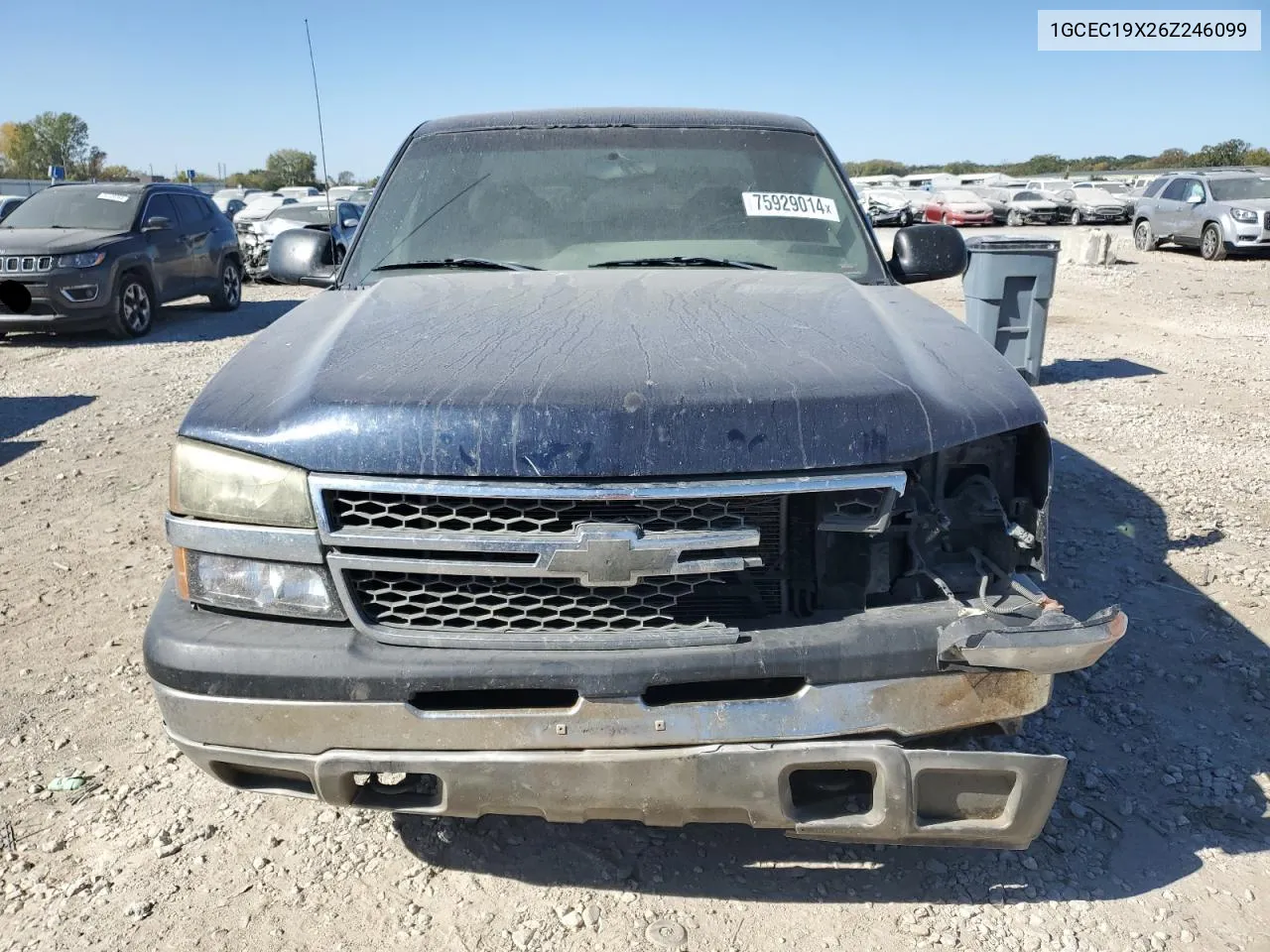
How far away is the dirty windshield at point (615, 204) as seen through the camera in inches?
132

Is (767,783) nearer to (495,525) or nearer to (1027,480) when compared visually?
(495,525)

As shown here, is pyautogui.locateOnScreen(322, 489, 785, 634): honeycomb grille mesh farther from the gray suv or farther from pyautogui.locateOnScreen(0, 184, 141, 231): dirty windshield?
the gray suv

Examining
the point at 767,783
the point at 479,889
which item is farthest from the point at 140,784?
the point at 767,783

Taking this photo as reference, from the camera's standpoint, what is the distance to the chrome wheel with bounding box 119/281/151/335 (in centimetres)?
1095

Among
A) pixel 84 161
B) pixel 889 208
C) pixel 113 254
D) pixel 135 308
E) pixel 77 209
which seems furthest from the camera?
pixel 84 161

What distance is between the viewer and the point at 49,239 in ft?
34.7

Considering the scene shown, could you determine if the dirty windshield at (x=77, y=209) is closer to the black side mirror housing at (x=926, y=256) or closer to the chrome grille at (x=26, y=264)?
the chrome grille at (x=26, y=264)

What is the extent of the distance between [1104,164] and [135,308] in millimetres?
78481

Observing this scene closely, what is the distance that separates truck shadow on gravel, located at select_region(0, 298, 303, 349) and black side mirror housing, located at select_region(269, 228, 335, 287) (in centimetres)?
658

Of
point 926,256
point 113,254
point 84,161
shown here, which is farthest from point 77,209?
point 84,161

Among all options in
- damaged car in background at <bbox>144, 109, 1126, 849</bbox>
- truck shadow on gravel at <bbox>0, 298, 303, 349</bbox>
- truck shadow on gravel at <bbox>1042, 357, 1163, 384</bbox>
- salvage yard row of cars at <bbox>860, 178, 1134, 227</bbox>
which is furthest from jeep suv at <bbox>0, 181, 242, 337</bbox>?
salvage yard row of cars at <bbox>860, 178, 1134, 227</bbox>

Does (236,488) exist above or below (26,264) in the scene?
above

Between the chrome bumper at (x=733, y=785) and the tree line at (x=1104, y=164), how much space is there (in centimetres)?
4940

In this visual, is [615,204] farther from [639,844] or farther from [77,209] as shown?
[77,209]
